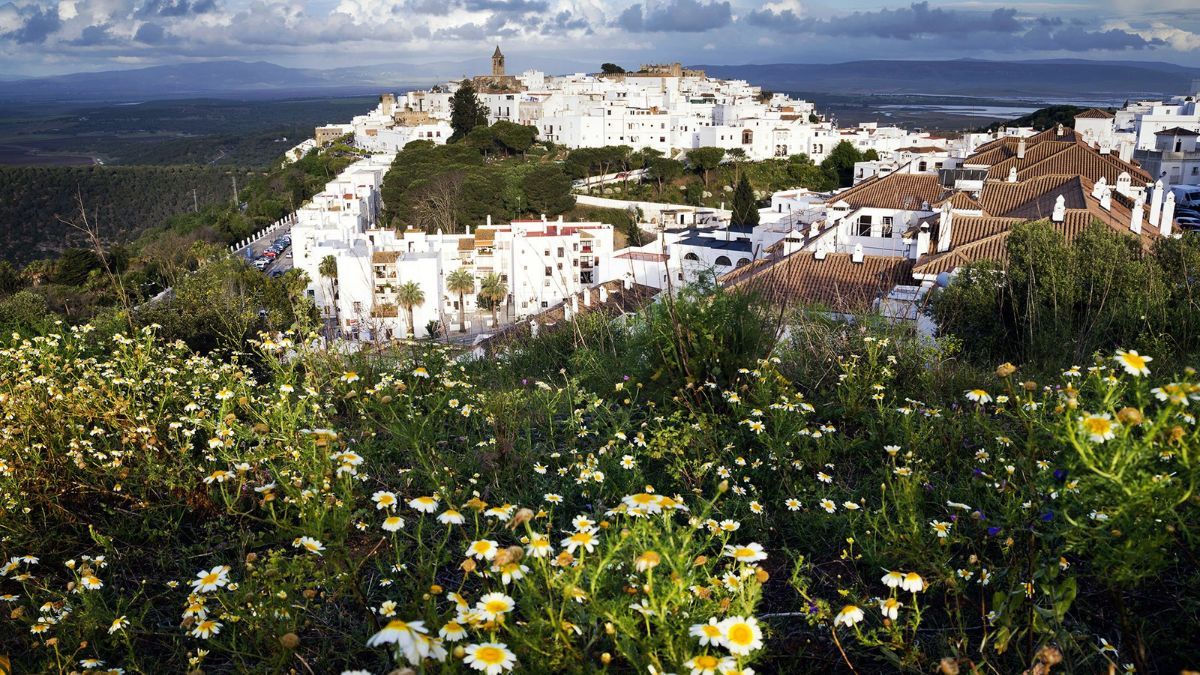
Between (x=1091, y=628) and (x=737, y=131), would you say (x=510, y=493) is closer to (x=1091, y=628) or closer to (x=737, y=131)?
(x=1091, y=628)

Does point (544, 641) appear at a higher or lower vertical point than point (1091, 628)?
higher

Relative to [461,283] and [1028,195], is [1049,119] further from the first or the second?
[461,283]

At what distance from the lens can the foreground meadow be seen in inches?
65.6

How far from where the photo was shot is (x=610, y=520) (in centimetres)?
240

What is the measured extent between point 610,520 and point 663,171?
51279 mm

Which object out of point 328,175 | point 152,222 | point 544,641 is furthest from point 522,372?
point 152,222

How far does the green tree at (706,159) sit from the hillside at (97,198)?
129 feet

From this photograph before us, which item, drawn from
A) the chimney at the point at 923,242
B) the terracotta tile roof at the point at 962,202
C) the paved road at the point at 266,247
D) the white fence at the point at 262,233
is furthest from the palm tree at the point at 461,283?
the chimney at the point at 923,242

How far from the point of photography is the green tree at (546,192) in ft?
144

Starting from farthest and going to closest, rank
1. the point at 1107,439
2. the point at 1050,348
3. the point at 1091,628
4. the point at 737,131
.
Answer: the point at 737,131 → the point at 1050,348 → the point at 1091,628 → the point at 1107,439

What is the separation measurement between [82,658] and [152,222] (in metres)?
73.3

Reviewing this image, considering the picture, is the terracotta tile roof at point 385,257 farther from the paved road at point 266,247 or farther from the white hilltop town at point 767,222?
the paved road at point 266,247

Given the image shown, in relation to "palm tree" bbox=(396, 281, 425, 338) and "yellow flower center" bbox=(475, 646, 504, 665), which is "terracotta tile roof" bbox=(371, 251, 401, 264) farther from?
"yellow flower center" bbox=(475, 646, 504, 665)

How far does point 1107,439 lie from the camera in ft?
4.91
